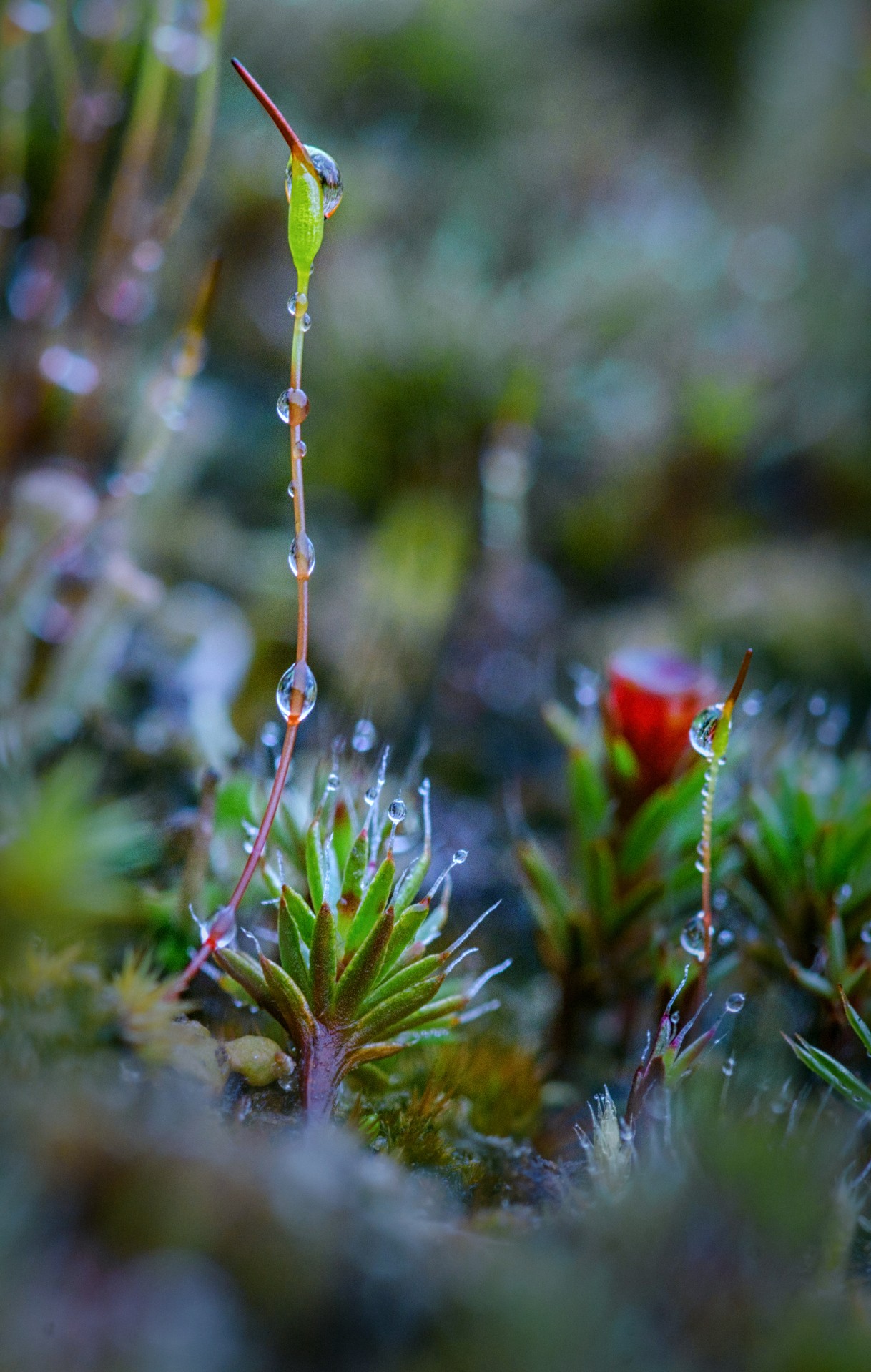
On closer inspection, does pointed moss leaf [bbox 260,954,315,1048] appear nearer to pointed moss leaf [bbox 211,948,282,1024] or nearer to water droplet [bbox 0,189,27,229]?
pointed moss leaf [bbox 211,948,282,1024]

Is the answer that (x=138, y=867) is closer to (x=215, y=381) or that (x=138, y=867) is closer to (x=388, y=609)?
(x=388, y=609)

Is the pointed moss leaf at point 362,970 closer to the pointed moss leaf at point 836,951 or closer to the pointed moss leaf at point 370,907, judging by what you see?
the pointed moss leaf at point 370,907

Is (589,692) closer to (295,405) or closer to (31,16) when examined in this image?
(295,405)

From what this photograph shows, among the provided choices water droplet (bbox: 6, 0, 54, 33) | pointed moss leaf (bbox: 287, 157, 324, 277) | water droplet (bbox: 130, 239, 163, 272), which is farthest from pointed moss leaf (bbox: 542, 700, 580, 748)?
water droplet (bbox: 6, 0, 54, 33)

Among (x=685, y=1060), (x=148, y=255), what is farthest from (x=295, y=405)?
(x=148, y=255)

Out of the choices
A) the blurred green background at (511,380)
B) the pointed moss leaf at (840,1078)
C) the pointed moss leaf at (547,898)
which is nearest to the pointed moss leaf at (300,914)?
the pointed moss leaf at (547,898)

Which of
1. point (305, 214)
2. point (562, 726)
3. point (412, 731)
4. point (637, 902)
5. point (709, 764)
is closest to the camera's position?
point (305, 214)

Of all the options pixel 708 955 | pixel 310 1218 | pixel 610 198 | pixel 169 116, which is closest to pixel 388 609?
pixel 708 955
